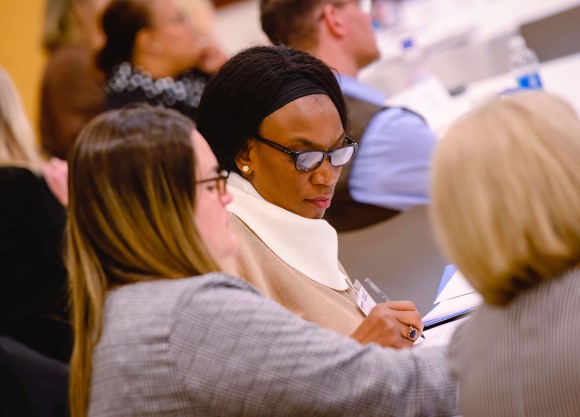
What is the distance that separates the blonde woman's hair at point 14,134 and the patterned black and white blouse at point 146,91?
1.32 feet

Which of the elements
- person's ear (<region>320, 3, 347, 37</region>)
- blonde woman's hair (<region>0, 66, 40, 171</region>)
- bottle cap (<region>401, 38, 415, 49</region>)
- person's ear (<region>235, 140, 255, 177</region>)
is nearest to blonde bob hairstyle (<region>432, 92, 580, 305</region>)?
person's ear (<region>235, 140, 255, 177</region>)

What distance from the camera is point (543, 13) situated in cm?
424

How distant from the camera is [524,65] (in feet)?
12.4

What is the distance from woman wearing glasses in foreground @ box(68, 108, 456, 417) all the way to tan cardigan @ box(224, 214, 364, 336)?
0.22m

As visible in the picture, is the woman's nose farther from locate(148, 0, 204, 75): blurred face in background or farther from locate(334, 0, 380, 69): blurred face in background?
locate(148, 0, 204, 75): blurred face in background

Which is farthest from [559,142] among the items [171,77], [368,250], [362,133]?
[171,77]

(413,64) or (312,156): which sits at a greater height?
(312,156)

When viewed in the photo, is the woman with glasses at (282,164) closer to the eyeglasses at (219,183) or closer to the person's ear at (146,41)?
the eyeglasses at (219,183)

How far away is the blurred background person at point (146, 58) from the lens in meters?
3.44

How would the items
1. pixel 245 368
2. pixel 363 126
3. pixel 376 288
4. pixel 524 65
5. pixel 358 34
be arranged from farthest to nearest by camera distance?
pixel 524 65
pixel 358 34
pixel 363 126
pixel 376 288
pixel 245 368

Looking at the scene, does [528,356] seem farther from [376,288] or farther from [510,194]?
[376,288]

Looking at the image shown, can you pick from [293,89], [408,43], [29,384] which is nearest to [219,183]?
[293,89]

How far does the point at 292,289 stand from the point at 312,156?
26 centimetres

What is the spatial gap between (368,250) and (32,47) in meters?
5.13
